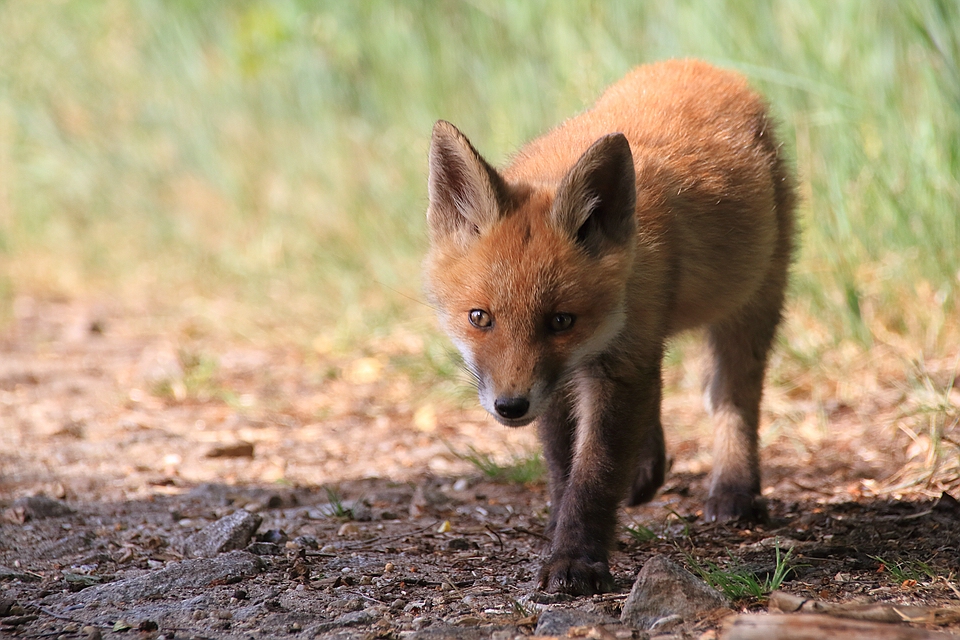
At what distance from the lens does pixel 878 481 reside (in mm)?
4254

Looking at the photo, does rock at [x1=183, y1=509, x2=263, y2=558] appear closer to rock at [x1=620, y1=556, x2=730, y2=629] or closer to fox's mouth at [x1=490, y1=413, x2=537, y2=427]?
fox's mouth at [x1=490, y1=413, x2=537, y2=427]

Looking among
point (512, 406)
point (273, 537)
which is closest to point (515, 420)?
point (512, 406)

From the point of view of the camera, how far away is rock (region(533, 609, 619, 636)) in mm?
2590

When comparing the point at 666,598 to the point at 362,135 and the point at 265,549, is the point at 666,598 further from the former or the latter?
the point at 362,135

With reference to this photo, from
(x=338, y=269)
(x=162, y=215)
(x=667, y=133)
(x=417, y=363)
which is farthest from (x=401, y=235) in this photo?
(x=667, y=133)

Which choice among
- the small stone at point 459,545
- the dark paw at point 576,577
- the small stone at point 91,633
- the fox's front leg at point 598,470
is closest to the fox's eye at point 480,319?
the fox's front leg at point 598,470

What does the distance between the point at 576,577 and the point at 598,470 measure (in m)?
0.39

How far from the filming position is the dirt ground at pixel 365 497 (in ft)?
9.40

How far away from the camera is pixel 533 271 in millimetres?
3111

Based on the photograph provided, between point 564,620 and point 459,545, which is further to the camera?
point 459,545

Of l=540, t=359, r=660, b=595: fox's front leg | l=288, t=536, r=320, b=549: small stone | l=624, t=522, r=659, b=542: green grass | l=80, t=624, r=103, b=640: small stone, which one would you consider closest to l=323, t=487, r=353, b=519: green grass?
l=288, t=536, r=320, b=549: small stone

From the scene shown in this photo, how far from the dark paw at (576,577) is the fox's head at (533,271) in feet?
1.56

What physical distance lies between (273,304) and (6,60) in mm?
5037

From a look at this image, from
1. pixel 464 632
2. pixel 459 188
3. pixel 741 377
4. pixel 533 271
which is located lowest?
pixel 464 632
